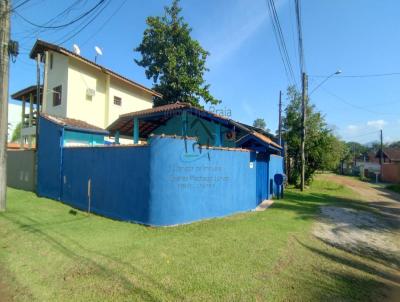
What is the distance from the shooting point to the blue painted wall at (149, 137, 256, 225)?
25.1ft

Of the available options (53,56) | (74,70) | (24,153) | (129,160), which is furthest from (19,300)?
(53,56)

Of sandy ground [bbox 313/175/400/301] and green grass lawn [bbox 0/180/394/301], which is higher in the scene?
green grass lawn [bbox 0/180/394/301]

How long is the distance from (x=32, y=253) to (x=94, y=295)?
2384 mm

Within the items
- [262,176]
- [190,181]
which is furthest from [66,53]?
[262,176]

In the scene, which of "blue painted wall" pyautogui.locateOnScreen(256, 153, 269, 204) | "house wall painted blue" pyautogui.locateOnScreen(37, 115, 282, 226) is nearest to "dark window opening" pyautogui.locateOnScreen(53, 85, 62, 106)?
"house wall painted blue" pyautogui.locateOnScreen(37, 115, 282, 226)

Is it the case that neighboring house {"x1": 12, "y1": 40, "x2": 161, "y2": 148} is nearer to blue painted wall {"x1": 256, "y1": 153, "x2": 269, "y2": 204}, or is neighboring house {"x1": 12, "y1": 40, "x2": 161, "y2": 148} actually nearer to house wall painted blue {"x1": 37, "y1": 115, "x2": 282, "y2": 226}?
house wall painted blue {"x1": 37, "y1": 115, "x2": 282, "y2": 226}

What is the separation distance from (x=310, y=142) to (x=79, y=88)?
60.1 ft

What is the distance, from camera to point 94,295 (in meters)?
4.02

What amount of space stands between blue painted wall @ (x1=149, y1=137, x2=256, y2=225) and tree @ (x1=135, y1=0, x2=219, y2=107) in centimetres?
1709

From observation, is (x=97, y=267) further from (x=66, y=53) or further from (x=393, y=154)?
(x=393, y=154)

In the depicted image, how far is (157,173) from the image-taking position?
300 inches

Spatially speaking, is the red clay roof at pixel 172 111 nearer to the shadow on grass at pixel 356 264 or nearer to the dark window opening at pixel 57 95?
the dark window opening at pixel 57 95

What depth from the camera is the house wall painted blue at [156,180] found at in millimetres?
7688

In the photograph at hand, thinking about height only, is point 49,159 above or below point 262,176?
above
